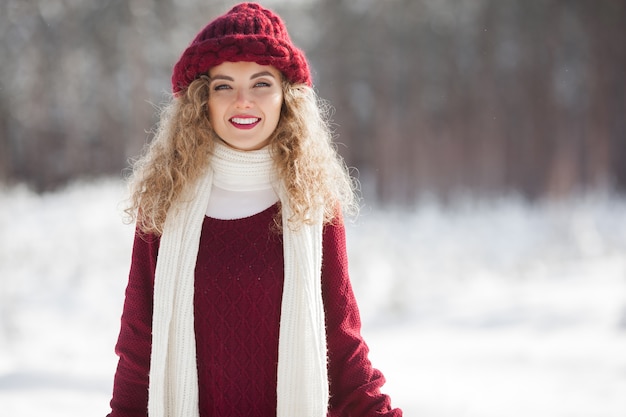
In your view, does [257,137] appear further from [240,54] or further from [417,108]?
[417,108]

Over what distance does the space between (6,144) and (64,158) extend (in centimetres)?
117

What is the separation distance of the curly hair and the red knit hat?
0.16 ft

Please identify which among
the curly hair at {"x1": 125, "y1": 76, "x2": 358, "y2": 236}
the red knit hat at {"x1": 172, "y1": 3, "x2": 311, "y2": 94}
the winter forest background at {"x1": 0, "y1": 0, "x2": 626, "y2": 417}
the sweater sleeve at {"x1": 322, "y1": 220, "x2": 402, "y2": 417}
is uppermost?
the winter forest background at {"x1": 0, "y1": 0, "x2": 626, "y2": 417}

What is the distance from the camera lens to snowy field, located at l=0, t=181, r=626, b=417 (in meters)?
3.22

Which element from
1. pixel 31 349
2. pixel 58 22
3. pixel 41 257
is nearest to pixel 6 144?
pixel 58 22

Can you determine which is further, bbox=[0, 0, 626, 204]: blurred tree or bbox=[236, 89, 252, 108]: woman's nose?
bbox=[0, 0, 626, 204]: blurred tree

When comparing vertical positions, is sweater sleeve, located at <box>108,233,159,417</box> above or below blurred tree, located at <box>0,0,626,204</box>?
below

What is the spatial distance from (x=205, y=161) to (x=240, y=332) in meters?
0.47

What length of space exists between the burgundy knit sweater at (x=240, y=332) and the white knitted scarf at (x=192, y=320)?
3 cm

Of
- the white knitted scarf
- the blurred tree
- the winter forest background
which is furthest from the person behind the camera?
the blurred tree

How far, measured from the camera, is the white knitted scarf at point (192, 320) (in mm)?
1678

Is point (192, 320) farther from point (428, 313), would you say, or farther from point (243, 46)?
point (428, 313)

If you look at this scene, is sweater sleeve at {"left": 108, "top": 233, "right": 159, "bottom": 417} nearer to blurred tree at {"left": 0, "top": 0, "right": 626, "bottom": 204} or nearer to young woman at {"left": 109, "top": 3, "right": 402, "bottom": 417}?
young woman at {"left": 109, "top": 3, "right": 402, "bottom": 417}

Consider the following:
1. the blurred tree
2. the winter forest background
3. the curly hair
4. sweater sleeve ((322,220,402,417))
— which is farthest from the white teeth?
the blurred tree
